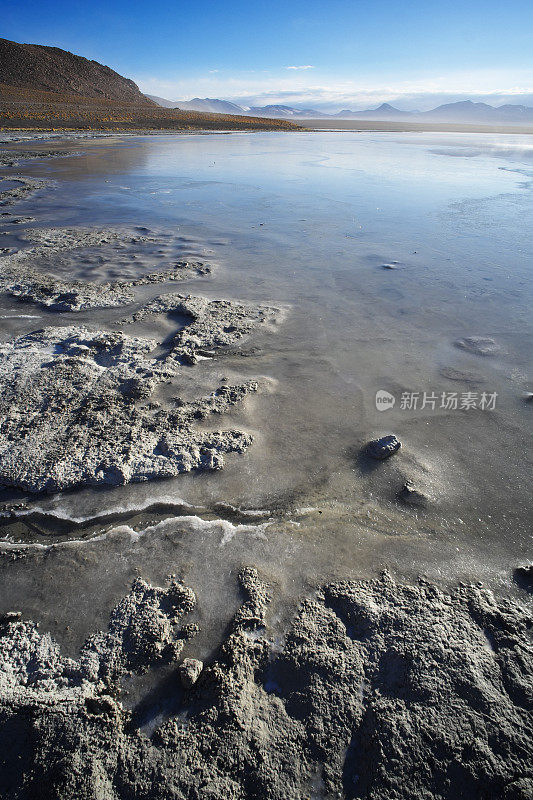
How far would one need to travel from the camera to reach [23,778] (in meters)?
1.35

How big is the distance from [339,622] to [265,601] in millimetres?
352

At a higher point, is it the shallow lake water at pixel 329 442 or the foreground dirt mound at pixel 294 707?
the shallow lake water at pixel 329 442

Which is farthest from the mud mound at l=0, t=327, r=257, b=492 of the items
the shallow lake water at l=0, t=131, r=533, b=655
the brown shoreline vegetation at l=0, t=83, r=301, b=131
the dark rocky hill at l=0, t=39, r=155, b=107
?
the dark rocky hill at l=0, t=39, r=155, b=107

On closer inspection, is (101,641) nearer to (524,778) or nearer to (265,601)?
(265,601)

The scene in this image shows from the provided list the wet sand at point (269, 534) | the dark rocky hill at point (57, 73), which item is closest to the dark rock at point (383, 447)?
the wet sand at point (269, 534)

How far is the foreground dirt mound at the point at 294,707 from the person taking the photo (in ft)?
4.51

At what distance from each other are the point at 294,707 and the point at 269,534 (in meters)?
0.83

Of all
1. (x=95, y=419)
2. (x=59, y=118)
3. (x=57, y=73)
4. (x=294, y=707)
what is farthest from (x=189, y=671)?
(x=57, y=73)

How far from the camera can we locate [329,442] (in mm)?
2871

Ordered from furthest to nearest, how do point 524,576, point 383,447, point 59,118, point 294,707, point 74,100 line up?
point 74,100 → point 59,118 → point 383,447 → point 524,576 → point 294,707

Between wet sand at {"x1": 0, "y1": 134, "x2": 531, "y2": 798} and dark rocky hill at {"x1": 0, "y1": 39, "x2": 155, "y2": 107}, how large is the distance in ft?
260

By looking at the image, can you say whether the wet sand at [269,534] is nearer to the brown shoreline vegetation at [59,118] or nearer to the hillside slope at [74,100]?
the brown shoreline vegetation at [59,118]

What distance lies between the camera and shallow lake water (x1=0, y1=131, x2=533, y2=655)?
206cm

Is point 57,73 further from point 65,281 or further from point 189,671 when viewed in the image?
point 189,671
